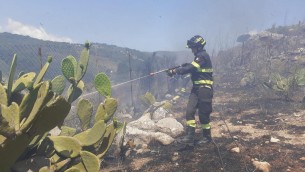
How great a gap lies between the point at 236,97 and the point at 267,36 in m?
14.0

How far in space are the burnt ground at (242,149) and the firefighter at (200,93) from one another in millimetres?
336

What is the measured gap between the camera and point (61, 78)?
11.7ft

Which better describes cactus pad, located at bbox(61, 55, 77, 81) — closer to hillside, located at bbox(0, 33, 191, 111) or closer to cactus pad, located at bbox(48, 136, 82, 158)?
cactus pad, located at bbox(48, 136, 82, 158)

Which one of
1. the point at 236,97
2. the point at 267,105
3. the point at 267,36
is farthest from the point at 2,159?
the point at 267,36

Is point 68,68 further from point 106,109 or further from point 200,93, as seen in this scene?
point 200,93

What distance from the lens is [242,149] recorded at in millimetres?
5633

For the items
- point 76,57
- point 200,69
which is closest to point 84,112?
point 200,69

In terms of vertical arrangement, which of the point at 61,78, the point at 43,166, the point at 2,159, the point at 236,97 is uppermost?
the point at 61,78

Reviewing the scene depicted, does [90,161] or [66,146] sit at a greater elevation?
[66,146]

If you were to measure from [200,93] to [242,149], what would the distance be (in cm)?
136

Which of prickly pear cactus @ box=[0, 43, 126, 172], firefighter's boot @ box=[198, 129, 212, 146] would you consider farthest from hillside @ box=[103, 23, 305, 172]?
prickly pear cactus @ box=[0, 43, 126, 172]

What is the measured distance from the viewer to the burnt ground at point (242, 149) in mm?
4945

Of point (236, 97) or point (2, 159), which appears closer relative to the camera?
point (2, 159)

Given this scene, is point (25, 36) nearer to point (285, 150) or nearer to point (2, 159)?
point (285, 150)
